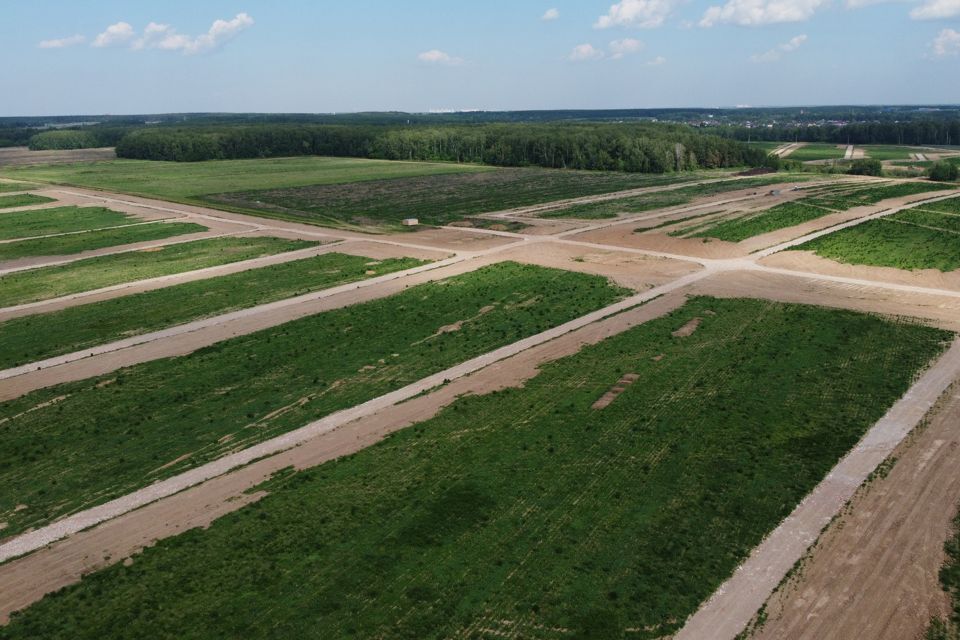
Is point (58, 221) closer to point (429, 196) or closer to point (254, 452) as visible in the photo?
point (429, 196)

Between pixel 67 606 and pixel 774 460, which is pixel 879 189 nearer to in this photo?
pixel 774 460

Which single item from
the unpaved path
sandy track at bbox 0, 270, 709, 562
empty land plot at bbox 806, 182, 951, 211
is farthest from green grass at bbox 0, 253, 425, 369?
empty land plot at bbox 806, 182, 951, 211

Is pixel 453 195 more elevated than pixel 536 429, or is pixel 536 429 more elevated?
pixel 453 195

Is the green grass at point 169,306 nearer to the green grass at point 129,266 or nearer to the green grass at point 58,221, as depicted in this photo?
the green grass at point 129,266

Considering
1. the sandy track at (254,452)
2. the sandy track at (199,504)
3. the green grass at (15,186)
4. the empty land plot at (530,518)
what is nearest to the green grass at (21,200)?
the green grass at (15,186)

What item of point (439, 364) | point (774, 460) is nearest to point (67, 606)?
point (439, 364)

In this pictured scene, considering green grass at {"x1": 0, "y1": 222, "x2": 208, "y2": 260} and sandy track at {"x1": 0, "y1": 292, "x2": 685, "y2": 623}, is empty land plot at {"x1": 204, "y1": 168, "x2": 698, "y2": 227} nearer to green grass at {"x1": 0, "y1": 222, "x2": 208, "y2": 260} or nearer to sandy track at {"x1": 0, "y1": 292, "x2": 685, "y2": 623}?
green grass at {"x1": 0, "y1": 222, "x2": 208, "y2": 260}
